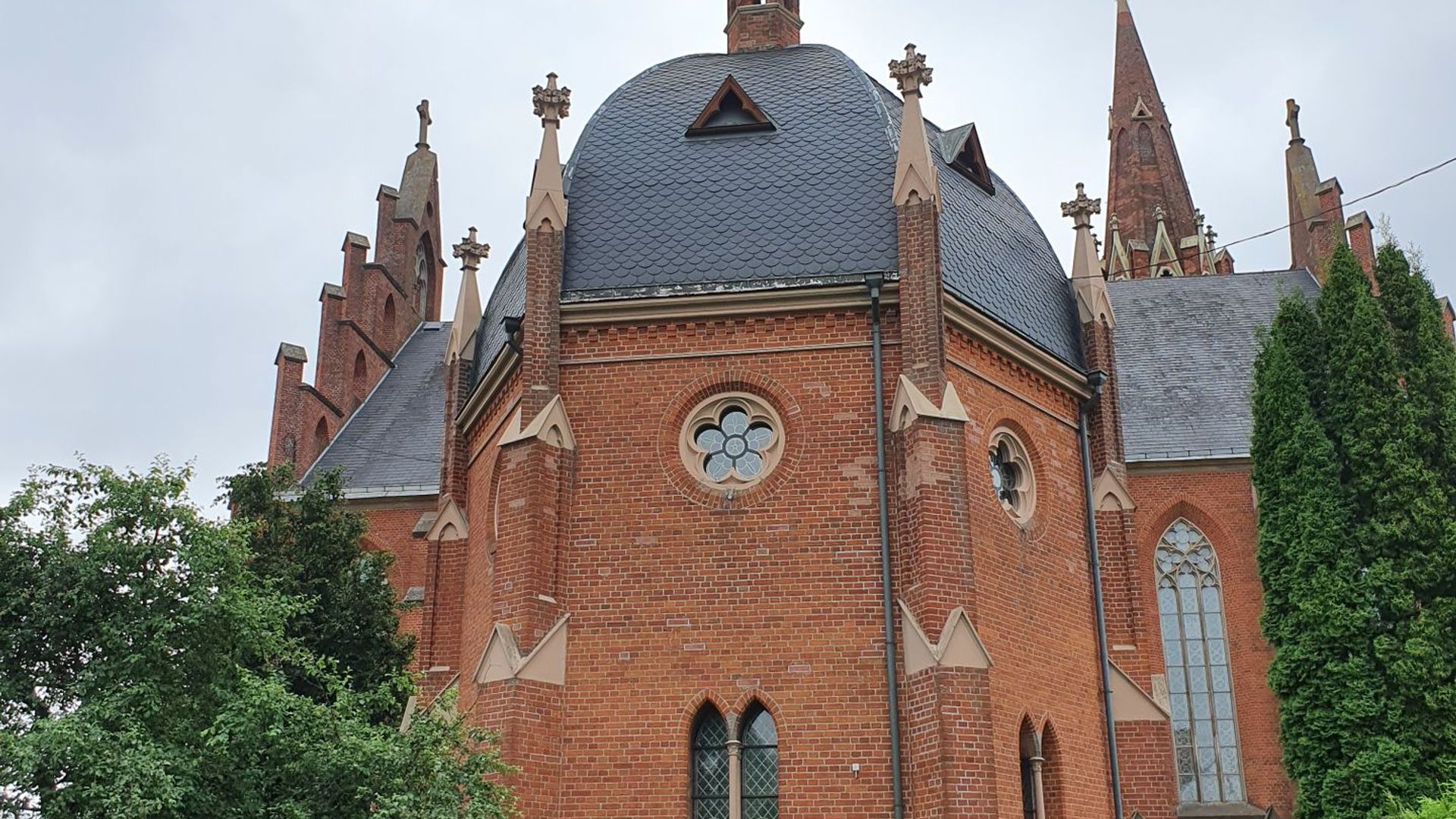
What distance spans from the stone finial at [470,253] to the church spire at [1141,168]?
2859 cm

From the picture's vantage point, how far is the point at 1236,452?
89.5ft

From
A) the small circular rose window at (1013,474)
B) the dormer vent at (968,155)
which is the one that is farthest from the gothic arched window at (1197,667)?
the small circular rose window at (1013,474)

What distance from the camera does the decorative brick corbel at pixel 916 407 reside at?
15.9 metres

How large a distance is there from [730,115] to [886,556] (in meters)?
7.12

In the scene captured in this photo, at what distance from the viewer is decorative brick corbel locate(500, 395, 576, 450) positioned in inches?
646

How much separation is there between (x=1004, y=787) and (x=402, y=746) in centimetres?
622

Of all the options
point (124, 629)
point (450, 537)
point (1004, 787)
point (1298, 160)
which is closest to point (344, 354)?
point (450, 537)

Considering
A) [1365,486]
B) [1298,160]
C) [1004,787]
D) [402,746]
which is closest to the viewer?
[402,746]

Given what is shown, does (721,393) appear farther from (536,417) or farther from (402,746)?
(402,746)

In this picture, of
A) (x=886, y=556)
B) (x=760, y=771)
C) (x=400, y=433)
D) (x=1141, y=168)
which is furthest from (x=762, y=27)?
(x=1141, y=168)

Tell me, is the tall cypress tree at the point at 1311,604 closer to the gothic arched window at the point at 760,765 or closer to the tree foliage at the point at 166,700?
the gothic arched window at the point at 760,765

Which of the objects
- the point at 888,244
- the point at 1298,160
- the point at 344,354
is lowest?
the point at 888,244

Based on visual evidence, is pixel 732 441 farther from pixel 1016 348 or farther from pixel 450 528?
pixel 450 528

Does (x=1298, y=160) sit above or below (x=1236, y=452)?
above
